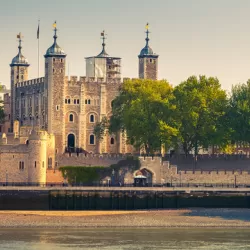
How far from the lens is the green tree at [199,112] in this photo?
448 feet

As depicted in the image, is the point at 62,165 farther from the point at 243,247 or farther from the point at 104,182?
the point at 243,247

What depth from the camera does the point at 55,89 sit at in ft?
484

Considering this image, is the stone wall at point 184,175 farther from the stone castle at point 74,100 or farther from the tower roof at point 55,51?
the tower roof at point 55,51

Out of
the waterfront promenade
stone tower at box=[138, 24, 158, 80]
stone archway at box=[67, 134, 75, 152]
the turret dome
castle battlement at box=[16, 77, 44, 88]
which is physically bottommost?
the waterfront promenade

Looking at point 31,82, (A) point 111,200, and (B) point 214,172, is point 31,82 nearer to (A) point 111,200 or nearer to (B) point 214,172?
(B) point 214,172

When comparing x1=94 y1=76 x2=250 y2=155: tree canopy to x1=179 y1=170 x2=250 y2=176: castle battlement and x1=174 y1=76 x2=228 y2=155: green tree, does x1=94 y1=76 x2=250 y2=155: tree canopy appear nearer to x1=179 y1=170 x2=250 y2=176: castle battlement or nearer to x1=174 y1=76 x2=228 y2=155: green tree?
x1=174 y1=76 x2=228 y2=155: green tree

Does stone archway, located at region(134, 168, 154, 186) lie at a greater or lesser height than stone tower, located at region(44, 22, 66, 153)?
lesser

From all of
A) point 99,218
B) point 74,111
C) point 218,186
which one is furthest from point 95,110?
point 99,218

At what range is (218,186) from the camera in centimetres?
12794

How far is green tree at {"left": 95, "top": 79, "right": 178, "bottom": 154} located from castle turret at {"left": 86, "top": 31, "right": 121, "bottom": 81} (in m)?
11.3

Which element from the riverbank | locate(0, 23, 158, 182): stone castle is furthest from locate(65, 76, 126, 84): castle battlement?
the riverbank

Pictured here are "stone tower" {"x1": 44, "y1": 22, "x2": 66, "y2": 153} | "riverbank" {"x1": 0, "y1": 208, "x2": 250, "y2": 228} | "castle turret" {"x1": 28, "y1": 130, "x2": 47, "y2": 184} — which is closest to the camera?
"riverbank" {"x1": 0, "y1": 208, "x2": 250, "y2": 228}

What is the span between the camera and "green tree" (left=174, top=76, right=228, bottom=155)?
448 feet

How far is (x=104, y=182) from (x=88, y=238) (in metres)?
30.2
